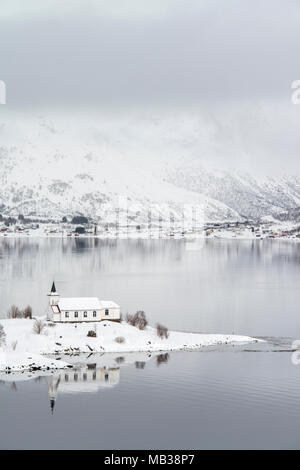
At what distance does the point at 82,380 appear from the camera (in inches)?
1891

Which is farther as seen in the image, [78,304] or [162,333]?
[78,304]

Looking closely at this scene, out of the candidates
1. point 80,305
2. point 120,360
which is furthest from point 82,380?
point 80,305

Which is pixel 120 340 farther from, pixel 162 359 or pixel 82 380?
pixel 82 380

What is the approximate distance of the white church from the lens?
60094 millimetres

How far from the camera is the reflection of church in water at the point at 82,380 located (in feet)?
150

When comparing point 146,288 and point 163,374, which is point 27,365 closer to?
point 163,374

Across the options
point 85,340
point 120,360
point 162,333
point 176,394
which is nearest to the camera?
point 176,394

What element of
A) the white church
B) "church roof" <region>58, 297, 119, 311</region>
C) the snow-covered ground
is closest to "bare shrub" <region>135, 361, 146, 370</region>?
the snow-covered ground

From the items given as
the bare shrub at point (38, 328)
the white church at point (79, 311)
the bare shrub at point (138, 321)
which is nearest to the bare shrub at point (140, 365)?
the bare shrub at point (138, 321)

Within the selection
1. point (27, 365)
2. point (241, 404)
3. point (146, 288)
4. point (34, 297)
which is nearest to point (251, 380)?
point (241, 404)

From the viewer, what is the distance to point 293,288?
9981 centimetres

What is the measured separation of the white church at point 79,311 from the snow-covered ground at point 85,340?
844 mm

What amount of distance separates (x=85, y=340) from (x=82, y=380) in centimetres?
910
